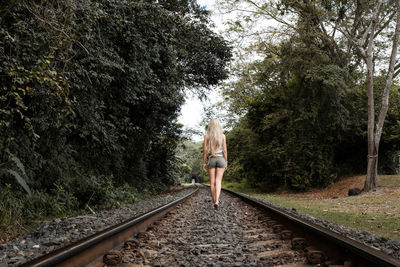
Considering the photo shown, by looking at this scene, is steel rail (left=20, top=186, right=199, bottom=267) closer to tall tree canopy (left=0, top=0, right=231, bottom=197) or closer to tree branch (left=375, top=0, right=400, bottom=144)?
tall tree canopy (left=0, top=0, right=231, bottom=197)

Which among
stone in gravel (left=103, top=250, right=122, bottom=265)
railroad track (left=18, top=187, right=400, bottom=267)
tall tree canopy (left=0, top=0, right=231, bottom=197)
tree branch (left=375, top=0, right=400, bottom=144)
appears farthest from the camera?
tree branch (left=375, top=0, right=400, bottom=144)

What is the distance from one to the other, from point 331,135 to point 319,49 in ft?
16.4

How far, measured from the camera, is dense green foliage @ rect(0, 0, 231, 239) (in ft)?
18.3

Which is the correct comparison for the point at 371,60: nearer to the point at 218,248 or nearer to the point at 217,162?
the point at 217,162

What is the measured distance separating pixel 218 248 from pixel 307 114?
14777 mm

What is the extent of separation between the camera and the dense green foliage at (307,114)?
1647 centimetres

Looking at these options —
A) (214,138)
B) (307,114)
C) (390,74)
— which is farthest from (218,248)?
(307,114)

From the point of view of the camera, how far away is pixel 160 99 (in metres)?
11.8

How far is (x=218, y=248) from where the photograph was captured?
3.49 m

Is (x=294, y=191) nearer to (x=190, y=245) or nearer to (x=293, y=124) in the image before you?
(x=293, y=124)

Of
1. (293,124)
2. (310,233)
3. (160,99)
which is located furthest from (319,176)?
(310,233)

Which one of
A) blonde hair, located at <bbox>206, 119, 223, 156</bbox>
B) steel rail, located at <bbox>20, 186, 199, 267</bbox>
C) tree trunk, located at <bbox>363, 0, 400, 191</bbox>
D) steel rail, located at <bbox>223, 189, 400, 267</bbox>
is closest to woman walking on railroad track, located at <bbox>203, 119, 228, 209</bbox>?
blonde hair, located at <bbox>206, 119, 223, 156</bbox>

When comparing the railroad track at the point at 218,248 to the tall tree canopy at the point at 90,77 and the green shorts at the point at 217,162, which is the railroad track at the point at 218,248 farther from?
the tall tree canopy at the point at 90,77

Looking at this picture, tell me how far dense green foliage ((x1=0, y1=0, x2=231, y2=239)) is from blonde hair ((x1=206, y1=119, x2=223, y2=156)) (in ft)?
9.04
